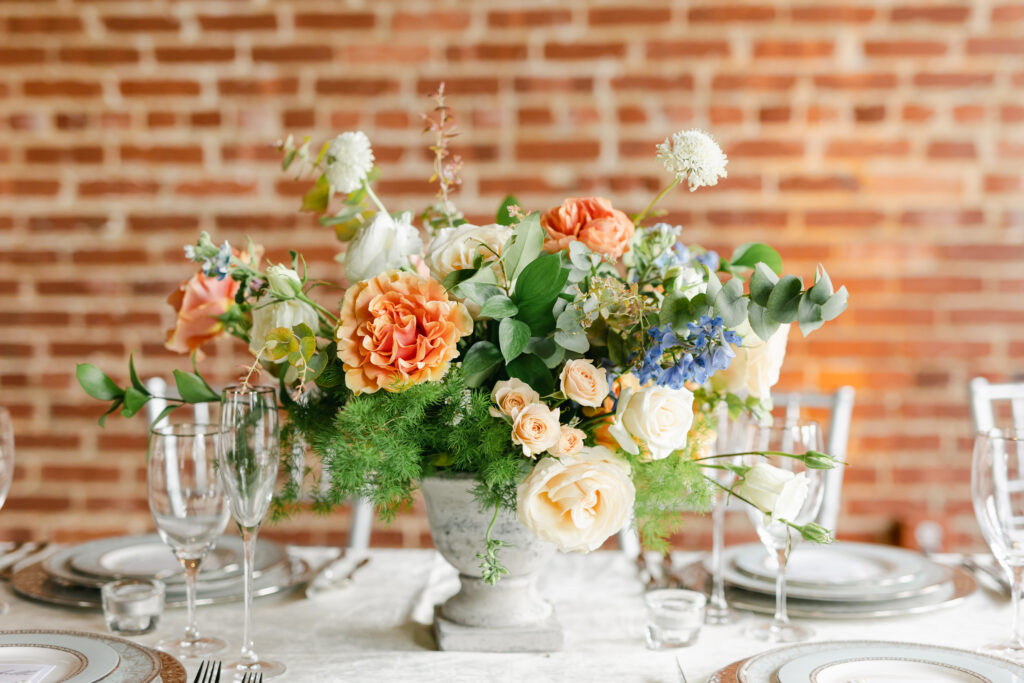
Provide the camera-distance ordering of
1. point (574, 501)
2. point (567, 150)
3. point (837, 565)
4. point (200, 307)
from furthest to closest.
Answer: point (567, 150)
point (837, 565)
point (200, 307)
point (574, 501)

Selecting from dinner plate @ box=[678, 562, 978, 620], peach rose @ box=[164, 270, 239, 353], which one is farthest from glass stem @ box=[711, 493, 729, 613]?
peach rose @ box=[164, 270, 239, 353]

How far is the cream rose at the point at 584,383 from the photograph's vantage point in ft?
3.15

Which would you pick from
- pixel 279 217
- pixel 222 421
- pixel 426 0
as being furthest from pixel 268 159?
pixel 222 421

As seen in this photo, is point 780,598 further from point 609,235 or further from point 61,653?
point 61,653

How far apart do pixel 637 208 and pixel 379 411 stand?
1.35 meters

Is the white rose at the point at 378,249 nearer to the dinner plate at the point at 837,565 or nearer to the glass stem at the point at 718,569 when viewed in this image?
the glass stem at the point at 718,569

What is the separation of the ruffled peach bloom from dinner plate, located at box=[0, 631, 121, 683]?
600mm

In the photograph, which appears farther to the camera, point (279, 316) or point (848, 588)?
point (848, 588)

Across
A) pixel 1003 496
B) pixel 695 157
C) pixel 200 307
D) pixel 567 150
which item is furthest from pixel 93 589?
pixel 567 150

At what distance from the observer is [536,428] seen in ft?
3.11

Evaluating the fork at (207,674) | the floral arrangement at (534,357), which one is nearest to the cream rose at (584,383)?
the floral arrangement at (534,357)

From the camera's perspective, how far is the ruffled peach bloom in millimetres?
1038

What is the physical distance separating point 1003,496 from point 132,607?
2.97ft

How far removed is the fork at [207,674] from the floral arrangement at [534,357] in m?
0.18
